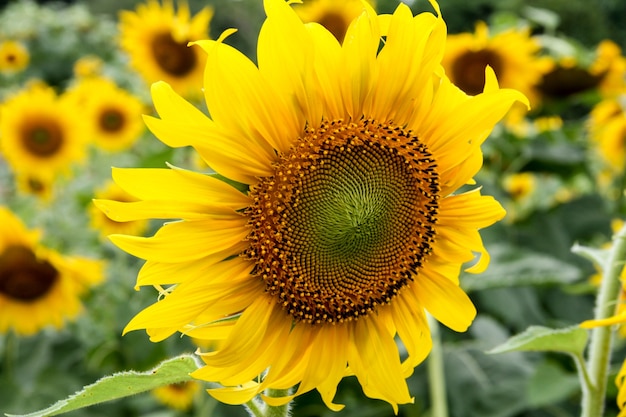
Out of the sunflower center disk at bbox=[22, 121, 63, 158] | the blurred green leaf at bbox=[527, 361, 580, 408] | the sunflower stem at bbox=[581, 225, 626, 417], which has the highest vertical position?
the sunflower stem at bbox=[581, 225, 626, 417]

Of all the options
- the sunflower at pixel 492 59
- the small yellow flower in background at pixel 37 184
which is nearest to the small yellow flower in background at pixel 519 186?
the sunflower at pixel 492 59

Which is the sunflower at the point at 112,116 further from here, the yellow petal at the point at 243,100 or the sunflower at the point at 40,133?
the yellow petal at the point at 243,100

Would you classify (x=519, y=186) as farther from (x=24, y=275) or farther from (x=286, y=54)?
(x=286, y=54)

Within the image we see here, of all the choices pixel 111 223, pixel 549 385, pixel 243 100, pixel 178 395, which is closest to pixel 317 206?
pixel 243 100

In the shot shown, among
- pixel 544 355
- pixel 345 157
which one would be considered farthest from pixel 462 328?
pixel 544 355

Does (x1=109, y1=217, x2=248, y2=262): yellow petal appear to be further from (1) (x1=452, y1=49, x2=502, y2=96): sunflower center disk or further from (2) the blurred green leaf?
(1) (x1=452, y1=49, x2=502, y2=96): sunflower center disk

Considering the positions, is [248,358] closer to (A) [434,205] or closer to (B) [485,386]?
(A) [434,205]

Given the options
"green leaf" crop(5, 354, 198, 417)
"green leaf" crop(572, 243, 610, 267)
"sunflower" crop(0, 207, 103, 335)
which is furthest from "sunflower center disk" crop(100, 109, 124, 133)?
"green leaf" crop(5, 354, 198, 417)
